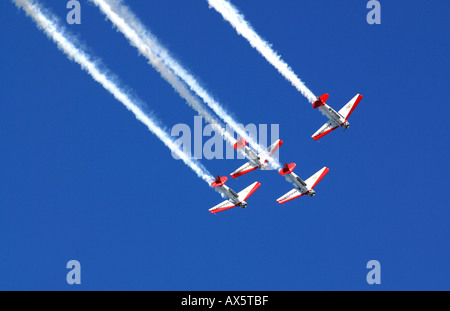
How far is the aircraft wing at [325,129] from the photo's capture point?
56.8 m

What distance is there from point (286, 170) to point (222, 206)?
189 inches

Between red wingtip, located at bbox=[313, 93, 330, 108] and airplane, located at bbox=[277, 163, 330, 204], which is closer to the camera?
airplane, located at bbox=[277, 163, 330, 204]

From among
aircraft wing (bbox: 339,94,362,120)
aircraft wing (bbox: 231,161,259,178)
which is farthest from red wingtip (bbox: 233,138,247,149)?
aircraft wing (bbox: 339,94,362,120)

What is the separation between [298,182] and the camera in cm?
5572

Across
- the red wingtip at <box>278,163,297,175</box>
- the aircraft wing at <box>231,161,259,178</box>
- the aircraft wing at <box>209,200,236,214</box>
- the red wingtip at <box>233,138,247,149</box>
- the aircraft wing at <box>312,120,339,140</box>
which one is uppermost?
the aircraft wing at <box>312,120,339,140</box>

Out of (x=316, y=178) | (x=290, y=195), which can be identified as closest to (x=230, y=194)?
(x=290, y=195)

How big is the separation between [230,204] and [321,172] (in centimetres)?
621

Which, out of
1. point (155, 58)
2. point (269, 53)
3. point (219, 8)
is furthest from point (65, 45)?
point (269, 53)

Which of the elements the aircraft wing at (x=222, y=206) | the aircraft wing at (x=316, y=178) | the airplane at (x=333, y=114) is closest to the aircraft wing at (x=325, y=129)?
the airplane at (x=333, y=114)

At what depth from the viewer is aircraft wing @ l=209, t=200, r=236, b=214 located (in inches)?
2224

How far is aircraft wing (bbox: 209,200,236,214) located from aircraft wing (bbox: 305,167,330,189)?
487 cm

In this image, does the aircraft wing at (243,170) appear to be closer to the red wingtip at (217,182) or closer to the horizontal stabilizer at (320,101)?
the red wingtip at (217,182)

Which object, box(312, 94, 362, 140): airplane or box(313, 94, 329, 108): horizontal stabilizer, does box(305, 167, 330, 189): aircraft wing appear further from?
box(313, 94, 329, 108): horizontal stabilizer
